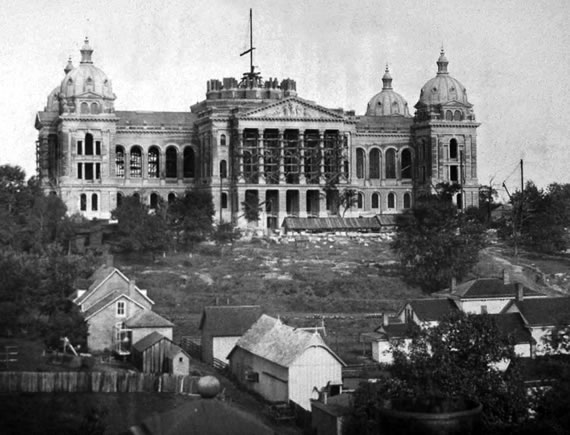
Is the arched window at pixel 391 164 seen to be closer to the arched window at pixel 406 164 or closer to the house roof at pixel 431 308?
the arched window at pixel 406 164

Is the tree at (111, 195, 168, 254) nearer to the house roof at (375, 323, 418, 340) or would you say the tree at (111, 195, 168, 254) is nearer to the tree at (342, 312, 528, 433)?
the house roof at (375, 323, 418, 340)

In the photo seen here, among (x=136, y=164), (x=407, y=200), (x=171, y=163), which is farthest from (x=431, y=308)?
(x=136, y=164)

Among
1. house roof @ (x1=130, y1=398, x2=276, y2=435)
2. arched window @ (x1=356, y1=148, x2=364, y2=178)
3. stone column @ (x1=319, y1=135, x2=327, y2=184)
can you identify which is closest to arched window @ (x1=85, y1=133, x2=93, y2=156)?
stone column @ (x1=319, y1=135, x2=327, y2=184)

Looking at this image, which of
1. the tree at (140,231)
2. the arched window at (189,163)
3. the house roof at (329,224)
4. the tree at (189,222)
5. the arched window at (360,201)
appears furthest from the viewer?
the arched window at (360,201)

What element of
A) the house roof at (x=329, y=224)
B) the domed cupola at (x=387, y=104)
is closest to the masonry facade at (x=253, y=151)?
the house roof at (x=329, y=224)

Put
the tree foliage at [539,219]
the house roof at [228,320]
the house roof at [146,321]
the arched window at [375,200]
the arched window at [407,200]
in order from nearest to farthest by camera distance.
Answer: the house roof at [146,321] → the house roof at [228,320] → the tree foliage at [539,219] → the arched window at [375,200] → the arched window at [407,200]

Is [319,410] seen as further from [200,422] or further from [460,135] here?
[460,135]

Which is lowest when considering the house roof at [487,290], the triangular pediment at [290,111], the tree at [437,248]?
the house roof at [487,290]
